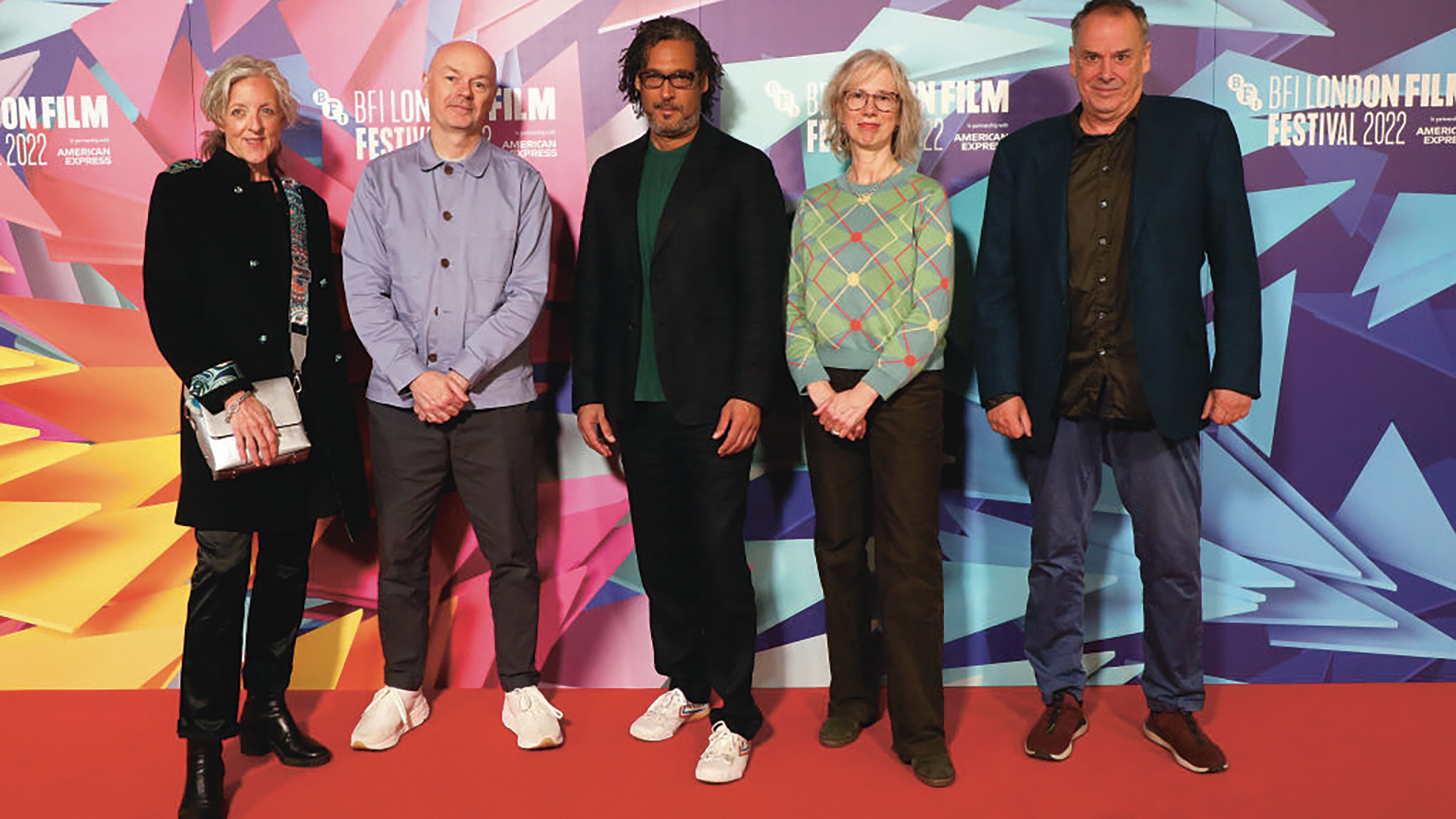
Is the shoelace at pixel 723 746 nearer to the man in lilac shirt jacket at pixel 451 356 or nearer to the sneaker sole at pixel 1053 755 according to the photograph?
the man in lilac shirt jacket at pixel 451 356

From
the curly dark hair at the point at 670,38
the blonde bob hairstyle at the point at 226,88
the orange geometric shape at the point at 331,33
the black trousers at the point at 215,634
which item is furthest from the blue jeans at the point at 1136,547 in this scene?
the orange geometric shape at the point at 331,33

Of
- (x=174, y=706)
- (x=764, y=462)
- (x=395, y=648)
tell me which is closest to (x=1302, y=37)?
(x=764, y=462)

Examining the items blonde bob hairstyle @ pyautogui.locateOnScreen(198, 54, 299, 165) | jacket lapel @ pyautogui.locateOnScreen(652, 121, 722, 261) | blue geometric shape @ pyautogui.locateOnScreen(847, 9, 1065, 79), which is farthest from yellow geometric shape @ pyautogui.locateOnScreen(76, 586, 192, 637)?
blue geometric shape @ pyautogui.locateOnScreen(847, 9, 1065, 79)

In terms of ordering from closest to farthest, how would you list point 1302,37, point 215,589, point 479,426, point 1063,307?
point 215,589 → point 1063,307 → point 479,426 → point 1302,37

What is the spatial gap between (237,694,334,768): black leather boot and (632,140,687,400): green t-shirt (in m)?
1.29

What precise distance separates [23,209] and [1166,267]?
3450 millimetres

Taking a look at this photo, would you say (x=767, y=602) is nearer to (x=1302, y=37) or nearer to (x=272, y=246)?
(x=272, y=246)

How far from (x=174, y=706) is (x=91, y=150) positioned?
70.0 inches

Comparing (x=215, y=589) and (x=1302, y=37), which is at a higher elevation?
(x=1302, y=37)

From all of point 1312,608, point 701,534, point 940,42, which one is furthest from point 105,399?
point 1312,608

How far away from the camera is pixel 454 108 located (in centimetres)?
271

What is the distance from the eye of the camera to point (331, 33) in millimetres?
3152

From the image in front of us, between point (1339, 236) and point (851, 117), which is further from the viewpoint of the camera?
point (1339, 236)

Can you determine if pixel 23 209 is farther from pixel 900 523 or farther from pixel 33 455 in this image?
pixel 900 523
